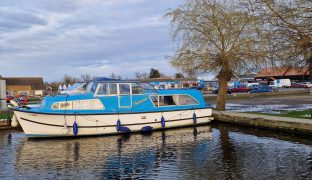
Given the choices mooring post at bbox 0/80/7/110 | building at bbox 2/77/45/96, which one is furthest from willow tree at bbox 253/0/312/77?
building at bbox 2/77/45/96

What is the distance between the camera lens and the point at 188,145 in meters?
18.1

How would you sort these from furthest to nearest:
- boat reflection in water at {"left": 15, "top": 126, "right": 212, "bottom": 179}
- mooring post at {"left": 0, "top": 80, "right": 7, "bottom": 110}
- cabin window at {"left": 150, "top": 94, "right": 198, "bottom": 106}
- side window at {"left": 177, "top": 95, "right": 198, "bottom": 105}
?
mooring post at {"left": 0, "top": 80, "right": 7, "bottom": 110} < side window at {"left": 177, "top": 95, "right": 198, "bottom": 105} < cabin window at {"left": 150, "top": 94, "right": 198, "bottom": 106} < boat reflection in water at {"left": 15, "top": 126, "right": 212, "bottom": 179}

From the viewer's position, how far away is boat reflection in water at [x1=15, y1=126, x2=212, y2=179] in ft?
44.1

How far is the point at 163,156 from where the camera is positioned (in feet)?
51.7

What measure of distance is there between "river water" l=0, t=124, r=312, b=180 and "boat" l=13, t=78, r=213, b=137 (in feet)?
2.32

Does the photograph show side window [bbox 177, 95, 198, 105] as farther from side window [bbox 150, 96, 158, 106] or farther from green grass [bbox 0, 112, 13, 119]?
green grass [bbox 0, 112, 13, 119]

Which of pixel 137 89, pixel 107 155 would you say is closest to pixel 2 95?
pixel 137 89

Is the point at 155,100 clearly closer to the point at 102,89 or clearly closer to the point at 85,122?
the point at 102,89

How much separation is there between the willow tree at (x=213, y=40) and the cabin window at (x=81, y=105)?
27.6ft

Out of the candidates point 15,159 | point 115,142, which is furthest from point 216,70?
point 15,159

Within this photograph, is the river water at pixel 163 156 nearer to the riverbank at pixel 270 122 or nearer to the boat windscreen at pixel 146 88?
the riverbank at pixel 270 122

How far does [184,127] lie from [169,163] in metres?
10.1

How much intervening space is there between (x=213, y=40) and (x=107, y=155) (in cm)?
1423

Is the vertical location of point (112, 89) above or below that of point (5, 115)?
above
